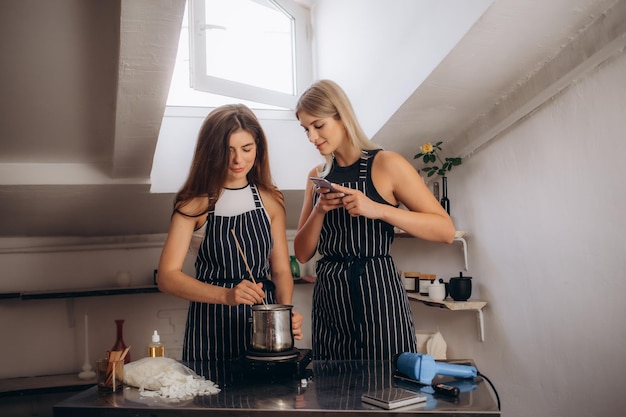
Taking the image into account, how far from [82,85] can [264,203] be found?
1002mm

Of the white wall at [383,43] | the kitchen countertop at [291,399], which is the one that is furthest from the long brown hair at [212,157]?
the white wall at [383,43]

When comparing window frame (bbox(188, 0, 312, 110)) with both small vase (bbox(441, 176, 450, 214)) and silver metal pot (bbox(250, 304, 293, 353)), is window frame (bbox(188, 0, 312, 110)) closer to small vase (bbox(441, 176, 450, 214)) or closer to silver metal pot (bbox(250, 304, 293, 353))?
small vase (bbox(441, 176, 450, 214))

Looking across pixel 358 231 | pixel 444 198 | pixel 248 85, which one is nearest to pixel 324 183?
pixel 358 231

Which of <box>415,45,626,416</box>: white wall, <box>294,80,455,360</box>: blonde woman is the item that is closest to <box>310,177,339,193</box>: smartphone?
<box>294,80,455,360</box>: blonde woman

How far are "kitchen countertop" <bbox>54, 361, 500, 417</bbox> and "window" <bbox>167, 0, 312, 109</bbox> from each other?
2.55m

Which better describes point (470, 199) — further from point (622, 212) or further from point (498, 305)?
point (622, 212)

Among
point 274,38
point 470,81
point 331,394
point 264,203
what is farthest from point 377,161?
point 274,38

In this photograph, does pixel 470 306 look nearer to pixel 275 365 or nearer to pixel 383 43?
pixel 383 43

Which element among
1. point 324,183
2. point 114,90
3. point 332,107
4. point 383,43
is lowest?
point 324,183

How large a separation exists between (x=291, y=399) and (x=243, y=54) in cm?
313

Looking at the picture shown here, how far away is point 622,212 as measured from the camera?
6.50 feet

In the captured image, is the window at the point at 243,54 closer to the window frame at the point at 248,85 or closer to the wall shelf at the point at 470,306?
the window frame at the point at 248,85

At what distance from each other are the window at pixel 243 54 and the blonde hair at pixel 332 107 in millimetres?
1782

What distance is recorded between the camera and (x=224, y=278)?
6.23 ft
